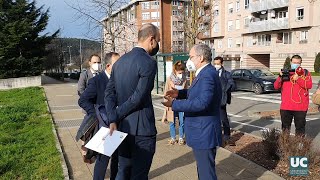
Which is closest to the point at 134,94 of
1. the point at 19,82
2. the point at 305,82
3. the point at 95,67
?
the point at 95,67

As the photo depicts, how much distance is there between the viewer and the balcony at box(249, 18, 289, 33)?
43.4 metres

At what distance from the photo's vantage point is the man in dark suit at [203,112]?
3463mm

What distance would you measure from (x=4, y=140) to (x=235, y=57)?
49208 mm

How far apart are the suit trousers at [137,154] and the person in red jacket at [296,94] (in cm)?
337

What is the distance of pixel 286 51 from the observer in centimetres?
4366

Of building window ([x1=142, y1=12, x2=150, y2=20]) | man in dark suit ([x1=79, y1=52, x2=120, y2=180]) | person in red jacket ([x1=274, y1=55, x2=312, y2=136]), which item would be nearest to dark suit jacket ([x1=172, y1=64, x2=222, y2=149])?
man in dark suit ([x1=79, y1=52, x2=120, y2=180])

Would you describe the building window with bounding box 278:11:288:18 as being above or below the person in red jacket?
above

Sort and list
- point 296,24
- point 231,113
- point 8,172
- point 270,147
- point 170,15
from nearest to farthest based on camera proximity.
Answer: point 8,172 < point 270,147 < point 231,113 < point 296,24 < point 170,15

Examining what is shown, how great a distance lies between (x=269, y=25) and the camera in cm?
4578

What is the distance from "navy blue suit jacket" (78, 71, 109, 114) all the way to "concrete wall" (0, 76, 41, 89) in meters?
30.8

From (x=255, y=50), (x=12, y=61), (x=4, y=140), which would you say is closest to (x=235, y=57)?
(x=255, y=50)

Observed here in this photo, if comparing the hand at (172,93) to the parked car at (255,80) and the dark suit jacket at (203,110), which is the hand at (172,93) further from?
the parked car at (255,80)

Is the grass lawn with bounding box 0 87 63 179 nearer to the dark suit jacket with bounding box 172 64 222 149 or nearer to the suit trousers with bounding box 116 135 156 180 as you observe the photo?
the suit trousers with bounding box 116 135 156 180

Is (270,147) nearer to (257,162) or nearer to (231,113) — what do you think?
(257,162)
